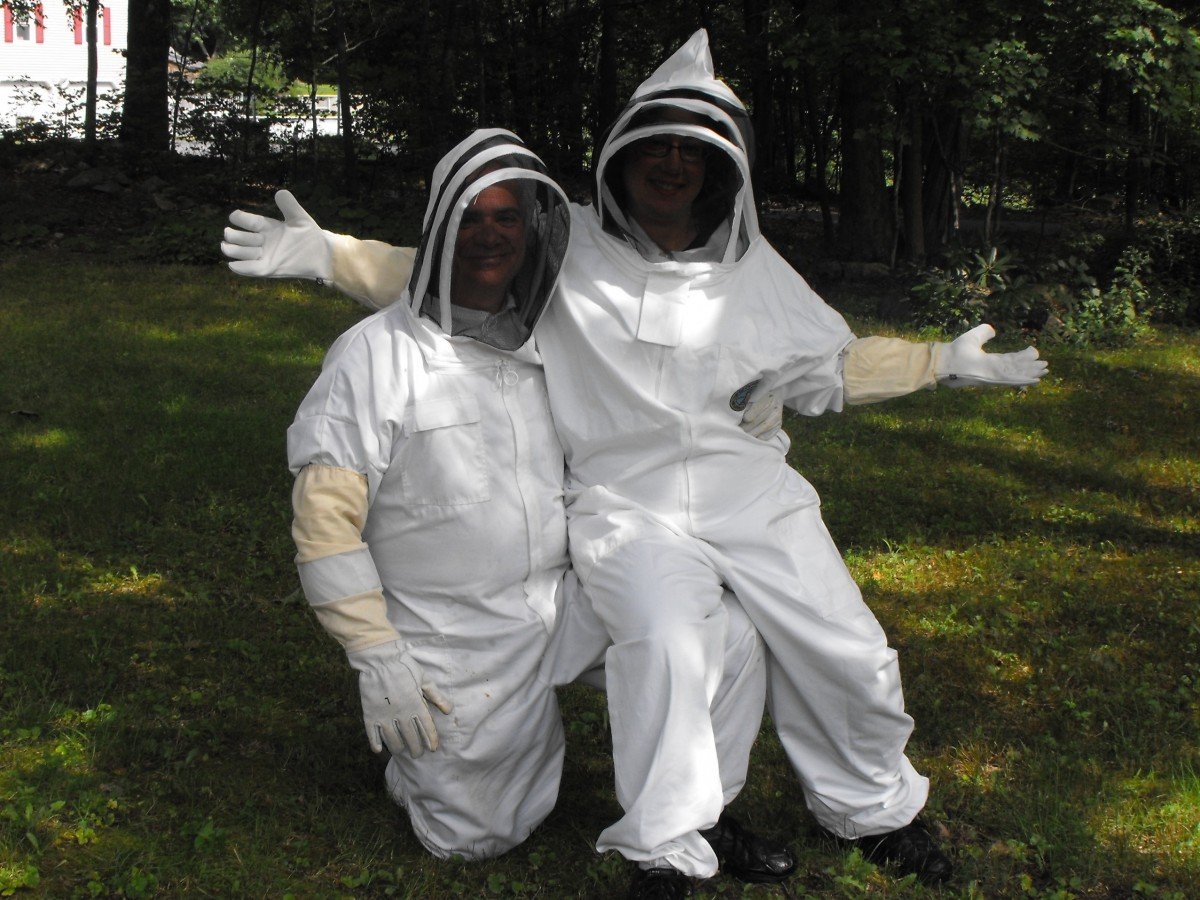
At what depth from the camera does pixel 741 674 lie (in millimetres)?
3162

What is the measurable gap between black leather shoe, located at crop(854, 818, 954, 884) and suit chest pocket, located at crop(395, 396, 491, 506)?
1.35m

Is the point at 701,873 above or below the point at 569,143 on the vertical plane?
below

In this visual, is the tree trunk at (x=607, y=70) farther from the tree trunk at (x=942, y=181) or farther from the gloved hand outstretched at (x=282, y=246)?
the gloved hand outstretched at (x=282, y=246)

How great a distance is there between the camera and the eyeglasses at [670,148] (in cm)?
331

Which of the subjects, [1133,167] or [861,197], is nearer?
[861,197]

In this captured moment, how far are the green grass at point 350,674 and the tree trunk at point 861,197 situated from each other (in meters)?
3.92

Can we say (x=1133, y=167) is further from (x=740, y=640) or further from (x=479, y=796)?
(x=479, y=796)

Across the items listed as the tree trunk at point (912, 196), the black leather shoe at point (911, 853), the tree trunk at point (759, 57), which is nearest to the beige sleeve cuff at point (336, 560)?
the black leather shoe at point (911, 853)

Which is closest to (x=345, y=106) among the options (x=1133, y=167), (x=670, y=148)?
(x=1133, y=167)

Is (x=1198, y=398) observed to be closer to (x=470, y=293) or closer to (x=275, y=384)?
(x=275, y=384)

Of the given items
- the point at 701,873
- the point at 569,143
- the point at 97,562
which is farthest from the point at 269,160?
the point at 701,873

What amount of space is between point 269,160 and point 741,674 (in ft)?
36.6

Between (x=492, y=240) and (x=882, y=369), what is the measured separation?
45.8 inches

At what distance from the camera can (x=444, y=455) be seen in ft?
10.2
